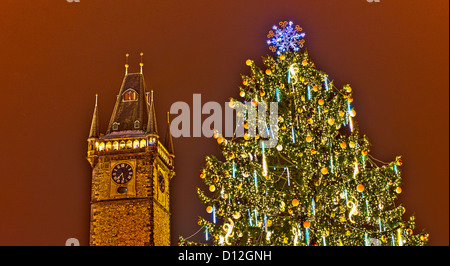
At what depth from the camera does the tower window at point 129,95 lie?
45938mm

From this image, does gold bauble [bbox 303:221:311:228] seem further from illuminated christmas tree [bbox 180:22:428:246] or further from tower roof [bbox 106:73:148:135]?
tower roof [bbox 106:73:148:135]

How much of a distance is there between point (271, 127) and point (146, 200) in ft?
86.7

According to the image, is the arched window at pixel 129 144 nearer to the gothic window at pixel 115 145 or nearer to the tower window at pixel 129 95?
the gothic window at pixel 115 145

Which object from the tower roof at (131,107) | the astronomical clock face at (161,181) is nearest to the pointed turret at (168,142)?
the tower roof at (131,107)

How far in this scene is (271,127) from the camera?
50.3 feet

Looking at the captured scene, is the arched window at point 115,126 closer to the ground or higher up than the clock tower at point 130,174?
higher up

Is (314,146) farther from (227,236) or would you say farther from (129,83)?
(129,83)

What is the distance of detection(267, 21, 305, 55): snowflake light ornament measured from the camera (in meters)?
16.0

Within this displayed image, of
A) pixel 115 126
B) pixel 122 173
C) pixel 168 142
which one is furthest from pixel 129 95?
pixel 122 173

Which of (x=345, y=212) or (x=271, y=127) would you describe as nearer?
(x=345, y=212)

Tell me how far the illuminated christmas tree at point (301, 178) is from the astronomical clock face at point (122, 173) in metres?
Result: 26.5
